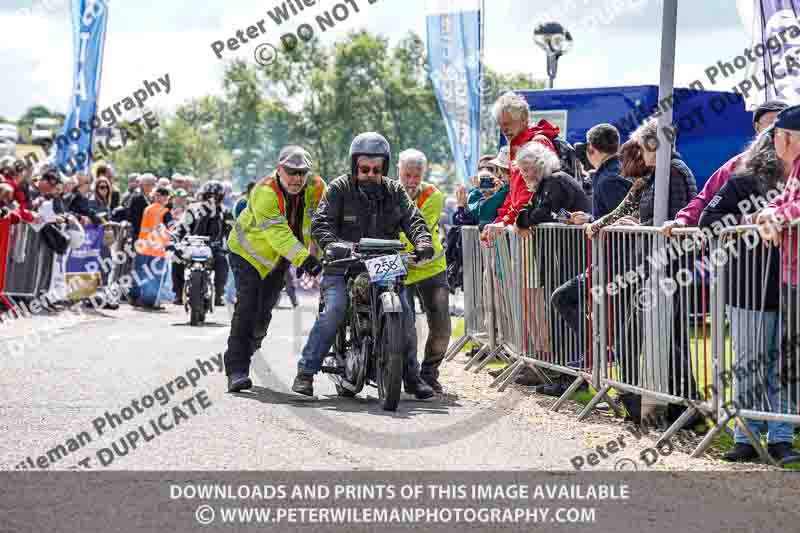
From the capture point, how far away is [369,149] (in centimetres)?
984

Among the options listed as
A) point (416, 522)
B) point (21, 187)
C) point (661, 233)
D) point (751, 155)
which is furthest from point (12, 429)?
point (21, 187)

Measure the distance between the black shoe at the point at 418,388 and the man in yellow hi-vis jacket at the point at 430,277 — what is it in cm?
56

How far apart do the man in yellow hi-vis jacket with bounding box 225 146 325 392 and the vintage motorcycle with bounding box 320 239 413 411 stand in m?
0.45

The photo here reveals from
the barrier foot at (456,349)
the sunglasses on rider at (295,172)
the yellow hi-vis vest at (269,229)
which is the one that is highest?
the sunglasses on rider at (295,172)

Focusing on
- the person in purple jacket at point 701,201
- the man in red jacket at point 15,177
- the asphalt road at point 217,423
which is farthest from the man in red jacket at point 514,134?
the man in red jacket at point 15,177

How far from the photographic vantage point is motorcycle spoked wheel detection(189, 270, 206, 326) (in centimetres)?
1775

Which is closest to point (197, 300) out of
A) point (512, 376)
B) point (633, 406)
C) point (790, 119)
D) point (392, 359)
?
point (512, 376)

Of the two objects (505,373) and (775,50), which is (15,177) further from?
(775,50)

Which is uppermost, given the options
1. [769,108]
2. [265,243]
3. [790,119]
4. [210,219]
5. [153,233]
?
[769,108]

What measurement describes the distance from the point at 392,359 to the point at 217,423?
1.33 m

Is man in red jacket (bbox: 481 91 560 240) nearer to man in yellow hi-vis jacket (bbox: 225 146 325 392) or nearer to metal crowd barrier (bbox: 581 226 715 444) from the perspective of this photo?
man in yellow hi-vis jacket (bbox: 225 146 325 392)

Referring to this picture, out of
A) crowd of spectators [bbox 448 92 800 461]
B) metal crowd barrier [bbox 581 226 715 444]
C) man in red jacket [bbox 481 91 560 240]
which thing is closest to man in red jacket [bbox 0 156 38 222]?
crowd of spectators [bbox 448 92 800 461]

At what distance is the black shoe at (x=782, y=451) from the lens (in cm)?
709

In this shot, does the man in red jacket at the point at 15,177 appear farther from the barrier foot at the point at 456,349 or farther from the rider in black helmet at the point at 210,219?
the barrier foot at the point at 456,349
